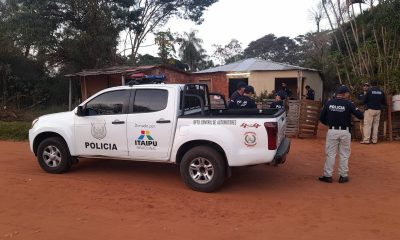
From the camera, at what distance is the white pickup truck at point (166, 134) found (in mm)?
5891

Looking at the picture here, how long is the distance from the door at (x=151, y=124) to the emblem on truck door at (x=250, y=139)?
1.21 meters

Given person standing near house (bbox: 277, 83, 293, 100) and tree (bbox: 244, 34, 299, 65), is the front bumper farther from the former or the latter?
tree (bbox: 244, 34, 299, 65)

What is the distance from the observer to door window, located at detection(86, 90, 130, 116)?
6.80 meters

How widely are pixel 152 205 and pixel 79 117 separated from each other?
8.09ft

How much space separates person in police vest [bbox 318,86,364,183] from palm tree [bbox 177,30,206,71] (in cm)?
2956

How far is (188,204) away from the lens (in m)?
5.53

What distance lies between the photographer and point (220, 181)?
6.02 metres

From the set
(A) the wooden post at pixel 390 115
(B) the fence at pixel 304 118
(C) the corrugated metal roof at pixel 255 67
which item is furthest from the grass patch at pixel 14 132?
(C) the corrugated metal roof at pixel 255 67

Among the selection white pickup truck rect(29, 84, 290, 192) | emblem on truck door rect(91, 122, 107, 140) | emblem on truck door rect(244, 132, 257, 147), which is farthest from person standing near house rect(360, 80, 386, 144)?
emblem on truck door rect(91, 122, 107, 140)

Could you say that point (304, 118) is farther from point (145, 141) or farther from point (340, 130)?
point (145, 141)

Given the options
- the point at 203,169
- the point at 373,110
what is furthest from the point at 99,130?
the point at 373,110

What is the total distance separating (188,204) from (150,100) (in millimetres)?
1978

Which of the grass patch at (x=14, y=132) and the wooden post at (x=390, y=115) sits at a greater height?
the wooden post at (x=390, y=115)

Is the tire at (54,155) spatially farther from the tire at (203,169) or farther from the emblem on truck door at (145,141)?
the tire at (203,169)
